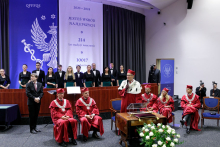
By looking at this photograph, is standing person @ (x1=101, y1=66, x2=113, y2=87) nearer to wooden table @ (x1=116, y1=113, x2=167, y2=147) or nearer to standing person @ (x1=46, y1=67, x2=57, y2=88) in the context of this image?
standing person @ (x1=46, y1=67, x2=57, y2=88)

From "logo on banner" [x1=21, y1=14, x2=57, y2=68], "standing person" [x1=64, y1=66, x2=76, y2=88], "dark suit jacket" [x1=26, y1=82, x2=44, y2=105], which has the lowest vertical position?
"dark suit jacket" [x1=26, y1=82, x2=44, y2=105]

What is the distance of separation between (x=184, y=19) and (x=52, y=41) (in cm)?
698

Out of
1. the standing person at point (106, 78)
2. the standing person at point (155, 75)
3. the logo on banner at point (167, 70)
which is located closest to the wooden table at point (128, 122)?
the standing person at point (106, 78)

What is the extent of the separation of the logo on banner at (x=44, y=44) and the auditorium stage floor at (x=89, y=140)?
4.48m

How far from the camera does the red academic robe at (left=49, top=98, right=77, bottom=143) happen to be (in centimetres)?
448

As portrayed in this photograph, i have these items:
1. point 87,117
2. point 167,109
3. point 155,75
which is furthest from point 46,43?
point 167,109

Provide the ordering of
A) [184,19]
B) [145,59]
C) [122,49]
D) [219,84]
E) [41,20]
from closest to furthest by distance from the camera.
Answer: [219,84] < [41,20] < [184,19] < [122,49] < [145,59]

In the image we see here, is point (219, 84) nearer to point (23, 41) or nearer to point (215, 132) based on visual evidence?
point (215, 132)

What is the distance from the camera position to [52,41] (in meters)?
9.82

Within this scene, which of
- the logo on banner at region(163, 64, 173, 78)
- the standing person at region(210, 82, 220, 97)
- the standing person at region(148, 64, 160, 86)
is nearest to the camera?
the standing person at region(210, 82, 220, 97)

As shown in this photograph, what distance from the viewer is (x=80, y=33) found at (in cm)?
1017

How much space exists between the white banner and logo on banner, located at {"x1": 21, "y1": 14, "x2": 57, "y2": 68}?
33 cm

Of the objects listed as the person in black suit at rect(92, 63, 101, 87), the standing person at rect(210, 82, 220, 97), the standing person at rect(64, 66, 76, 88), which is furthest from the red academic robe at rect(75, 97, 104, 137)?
the standing person at rect(210, 82, 220, 97)

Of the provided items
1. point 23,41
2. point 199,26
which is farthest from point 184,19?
point 23,41
